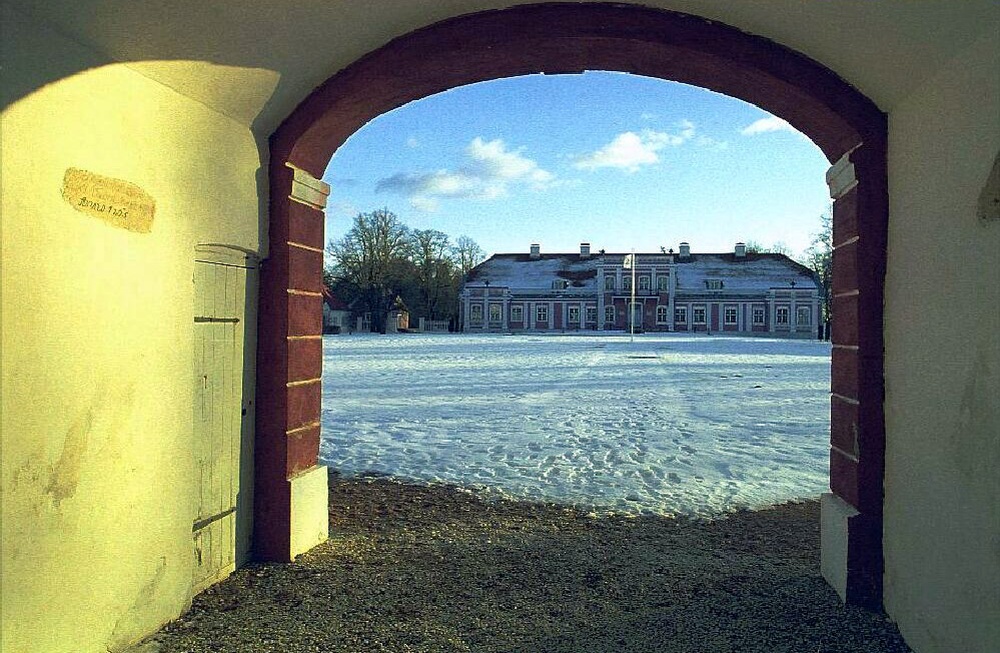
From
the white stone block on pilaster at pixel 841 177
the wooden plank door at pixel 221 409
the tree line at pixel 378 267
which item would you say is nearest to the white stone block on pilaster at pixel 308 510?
the wooden plank door at pixel 221 409

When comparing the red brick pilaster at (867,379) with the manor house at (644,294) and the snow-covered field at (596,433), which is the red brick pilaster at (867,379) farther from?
the manor house at (644,294)

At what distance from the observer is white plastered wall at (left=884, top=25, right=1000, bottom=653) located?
2.55 m

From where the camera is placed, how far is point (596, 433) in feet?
29.2

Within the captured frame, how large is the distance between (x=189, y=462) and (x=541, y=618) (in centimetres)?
203

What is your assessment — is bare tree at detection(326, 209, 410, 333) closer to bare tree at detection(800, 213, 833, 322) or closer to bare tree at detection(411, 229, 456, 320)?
bare tree at detection(411, 229, 456, 320)

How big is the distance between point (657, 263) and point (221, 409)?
188 feet

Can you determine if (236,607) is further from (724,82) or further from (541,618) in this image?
(724,82)

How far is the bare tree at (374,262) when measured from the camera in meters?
53.2

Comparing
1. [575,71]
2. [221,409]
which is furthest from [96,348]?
[575,71]

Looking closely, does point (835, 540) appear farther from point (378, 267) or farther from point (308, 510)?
point (378, 267)

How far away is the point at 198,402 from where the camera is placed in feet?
12.1

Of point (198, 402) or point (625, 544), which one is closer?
point (198, 402)

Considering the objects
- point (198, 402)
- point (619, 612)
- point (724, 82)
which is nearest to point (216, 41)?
point (198, 402)

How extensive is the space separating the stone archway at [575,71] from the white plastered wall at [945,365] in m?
0.12
